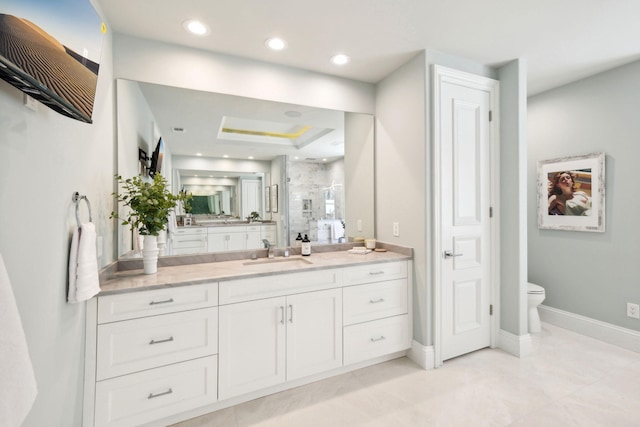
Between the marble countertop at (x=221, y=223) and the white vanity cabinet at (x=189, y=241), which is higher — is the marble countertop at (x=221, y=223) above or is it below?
above

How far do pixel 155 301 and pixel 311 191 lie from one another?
5.34ft

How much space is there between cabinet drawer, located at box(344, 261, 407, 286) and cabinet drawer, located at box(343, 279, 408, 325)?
4 cm

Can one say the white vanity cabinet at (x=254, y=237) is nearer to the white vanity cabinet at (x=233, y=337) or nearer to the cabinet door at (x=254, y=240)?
the cabinet door at (x=254, y=240)

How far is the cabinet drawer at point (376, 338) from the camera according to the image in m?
2.23

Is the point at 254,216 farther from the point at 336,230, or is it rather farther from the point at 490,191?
the point at 490,191

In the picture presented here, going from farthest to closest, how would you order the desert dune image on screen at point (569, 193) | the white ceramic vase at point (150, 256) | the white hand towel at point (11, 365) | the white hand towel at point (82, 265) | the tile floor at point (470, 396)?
the desert dune image on screen at point (569, 193) < the white ceramic vase at point (150, 256) < the tile floor at point (470, 396) < the white hand towel at point (82, 265) < the white hand towel at point (11, 365)

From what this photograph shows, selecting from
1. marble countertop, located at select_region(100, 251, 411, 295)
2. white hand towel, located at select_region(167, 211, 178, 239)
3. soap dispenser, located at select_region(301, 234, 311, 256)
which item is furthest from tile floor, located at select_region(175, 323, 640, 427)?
white hand towel, located at select_region(167, 211, 178, 239)

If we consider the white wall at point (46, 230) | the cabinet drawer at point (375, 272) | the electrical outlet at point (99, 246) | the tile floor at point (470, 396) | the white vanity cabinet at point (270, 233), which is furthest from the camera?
the white vanity cabinet at point (270, 233)

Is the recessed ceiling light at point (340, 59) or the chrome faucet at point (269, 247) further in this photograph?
the chrome faucet at point (269, 247)

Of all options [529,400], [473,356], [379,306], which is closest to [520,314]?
[473,356]

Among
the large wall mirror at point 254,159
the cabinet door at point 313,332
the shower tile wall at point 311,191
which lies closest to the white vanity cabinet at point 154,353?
the cabinet door at point 313,332

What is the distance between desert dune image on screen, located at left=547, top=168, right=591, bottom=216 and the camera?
9.45 ft

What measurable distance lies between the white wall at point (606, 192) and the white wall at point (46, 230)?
406 cm

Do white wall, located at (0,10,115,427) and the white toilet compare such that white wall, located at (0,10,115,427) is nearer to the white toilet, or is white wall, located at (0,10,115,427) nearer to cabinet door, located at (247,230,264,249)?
cabinet door, located at (247,230,264,249)
